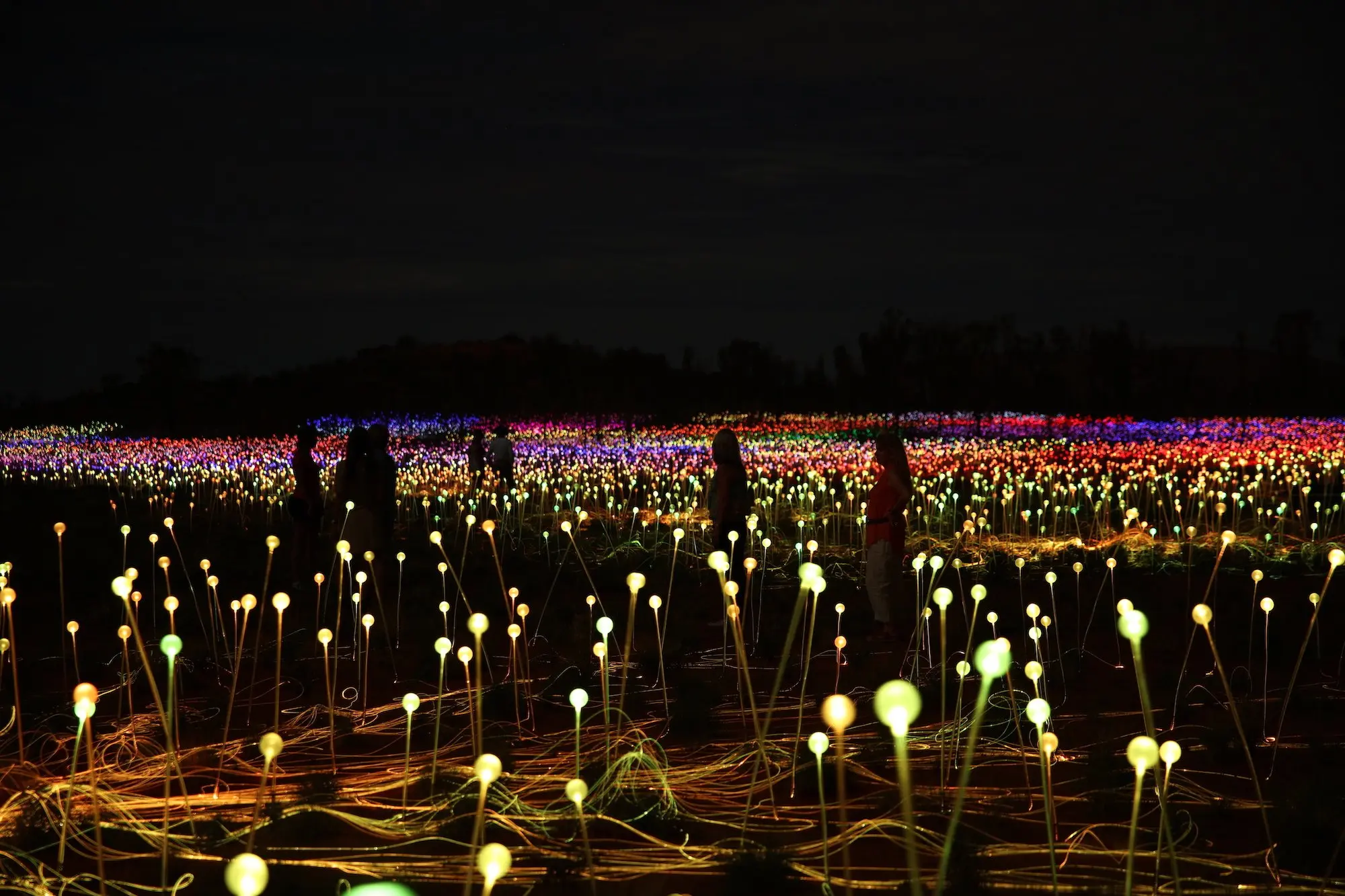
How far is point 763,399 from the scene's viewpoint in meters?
63.5

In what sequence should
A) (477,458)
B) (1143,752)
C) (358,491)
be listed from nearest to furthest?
(1143,752)
(358,491)
(477,458)

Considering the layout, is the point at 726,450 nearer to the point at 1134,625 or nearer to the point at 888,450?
the point at 888,450

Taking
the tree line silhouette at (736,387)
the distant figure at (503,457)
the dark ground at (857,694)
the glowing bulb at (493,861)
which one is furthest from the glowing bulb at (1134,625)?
the tree line silhouette at (736,387)

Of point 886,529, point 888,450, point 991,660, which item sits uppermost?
point 888,450

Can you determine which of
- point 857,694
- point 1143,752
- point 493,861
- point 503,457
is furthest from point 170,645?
point 503,457

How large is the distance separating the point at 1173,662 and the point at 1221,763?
2.96 metres

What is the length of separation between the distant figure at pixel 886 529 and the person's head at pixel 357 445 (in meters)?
4.75

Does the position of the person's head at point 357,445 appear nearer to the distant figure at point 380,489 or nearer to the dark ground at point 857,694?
the distant figure at point 380,489

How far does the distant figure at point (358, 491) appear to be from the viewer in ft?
37.9

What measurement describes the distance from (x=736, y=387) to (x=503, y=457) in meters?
51.5

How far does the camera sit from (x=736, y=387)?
7244 cm

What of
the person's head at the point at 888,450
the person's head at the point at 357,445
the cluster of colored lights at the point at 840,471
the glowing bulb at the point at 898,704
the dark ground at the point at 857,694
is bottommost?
the dark ground at the point at 857,694

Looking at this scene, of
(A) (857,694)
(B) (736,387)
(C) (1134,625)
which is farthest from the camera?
(B) (736,387)

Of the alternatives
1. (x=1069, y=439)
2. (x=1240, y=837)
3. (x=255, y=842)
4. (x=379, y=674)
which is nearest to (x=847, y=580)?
(x=379, y=674)
